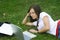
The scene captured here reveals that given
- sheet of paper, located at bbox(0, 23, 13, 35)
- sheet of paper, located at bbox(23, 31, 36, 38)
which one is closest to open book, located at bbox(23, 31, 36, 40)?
sheet of paper, located at bbox(23, 31, 36, 38)

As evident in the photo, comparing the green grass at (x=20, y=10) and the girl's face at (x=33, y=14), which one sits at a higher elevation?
the girl's face at (x=33, y=14)

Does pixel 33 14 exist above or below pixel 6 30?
above

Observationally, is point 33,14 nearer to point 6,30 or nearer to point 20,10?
point 6,30

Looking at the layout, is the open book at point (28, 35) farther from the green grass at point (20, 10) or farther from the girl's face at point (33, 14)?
the girl's face at point (33, 14)

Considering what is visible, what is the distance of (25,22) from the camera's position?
20.3 feet

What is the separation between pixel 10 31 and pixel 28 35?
360 mm

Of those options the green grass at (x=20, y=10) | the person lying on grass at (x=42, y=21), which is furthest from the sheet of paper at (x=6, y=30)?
the person lying on grass at (x=42, y=21)

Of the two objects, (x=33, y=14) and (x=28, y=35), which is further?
(x=33, y=14)

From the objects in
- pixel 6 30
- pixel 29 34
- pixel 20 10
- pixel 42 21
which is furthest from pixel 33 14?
pixel 20 10

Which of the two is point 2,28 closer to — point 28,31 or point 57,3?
point 28,31

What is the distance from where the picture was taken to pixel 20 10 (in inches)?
296

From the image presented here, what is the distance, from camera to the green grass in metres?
5.84

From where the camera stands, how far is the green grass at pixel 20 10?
5.84 metres

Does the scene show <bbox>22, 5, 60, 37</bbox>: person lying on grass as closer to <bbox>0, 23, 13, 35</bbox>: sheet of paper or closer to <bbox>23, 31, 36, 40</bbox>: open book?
<bbox>23, 31, 36, 40</bbox>: open book
